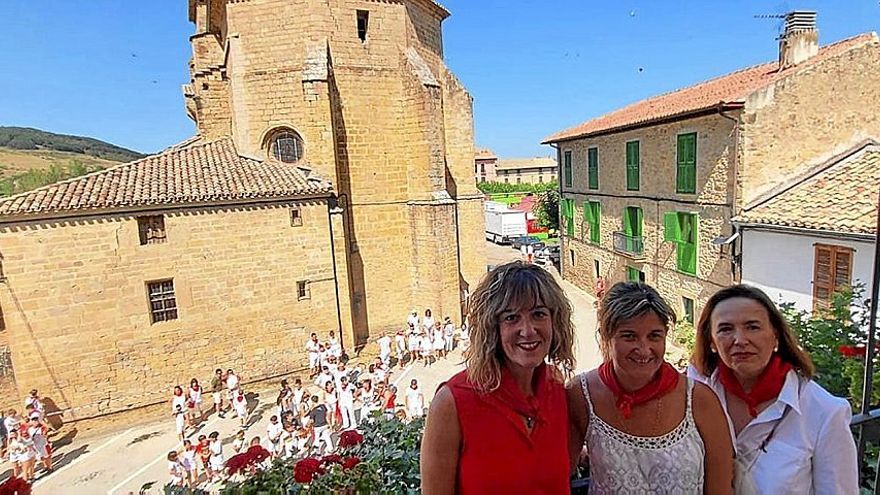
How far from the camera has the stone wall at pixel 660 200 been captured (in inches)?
446

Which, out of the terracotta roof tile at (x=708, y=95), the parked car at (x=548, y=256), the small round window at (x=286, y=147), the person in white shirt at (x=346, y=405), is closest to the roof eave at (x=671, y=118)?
the terracotta roof tile at (x=708, y=95)

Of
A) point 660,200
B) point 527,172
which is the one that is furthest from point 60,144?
point 660,200

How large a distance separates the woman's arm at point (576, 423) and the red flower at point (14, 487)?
2.48 m

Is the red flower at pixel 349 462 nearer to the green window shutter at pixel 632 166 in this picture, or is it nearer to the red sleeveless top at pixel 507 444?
the red sleeveless top at pixel 507 444

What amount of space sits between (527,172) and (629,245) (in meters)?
55.9

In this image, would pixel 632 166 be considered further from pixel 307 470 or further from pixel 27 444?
pixel 27 444

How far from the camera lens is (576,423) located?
5.66ft

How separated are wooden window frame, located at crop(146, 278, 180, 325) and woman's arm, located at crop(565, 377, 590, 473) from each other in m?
11.5

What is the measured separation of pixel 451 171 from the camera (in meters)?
16.8

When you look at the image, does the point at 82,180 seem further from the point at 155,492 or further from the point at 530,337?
the point at 530,337

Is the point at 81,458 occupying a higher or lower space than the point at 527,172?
lower

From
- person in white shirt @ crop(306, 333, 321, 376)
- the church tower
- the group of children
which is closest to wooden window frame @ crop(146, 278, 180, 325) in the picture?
the group of children

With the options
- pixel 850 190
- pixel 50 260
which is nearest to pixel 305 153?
pixel 50 260

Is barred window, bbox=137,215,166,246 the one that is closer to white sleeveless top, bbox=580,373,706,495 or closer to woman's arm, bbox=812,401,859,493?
white sleeveless top, bbox=580,373,706,495
